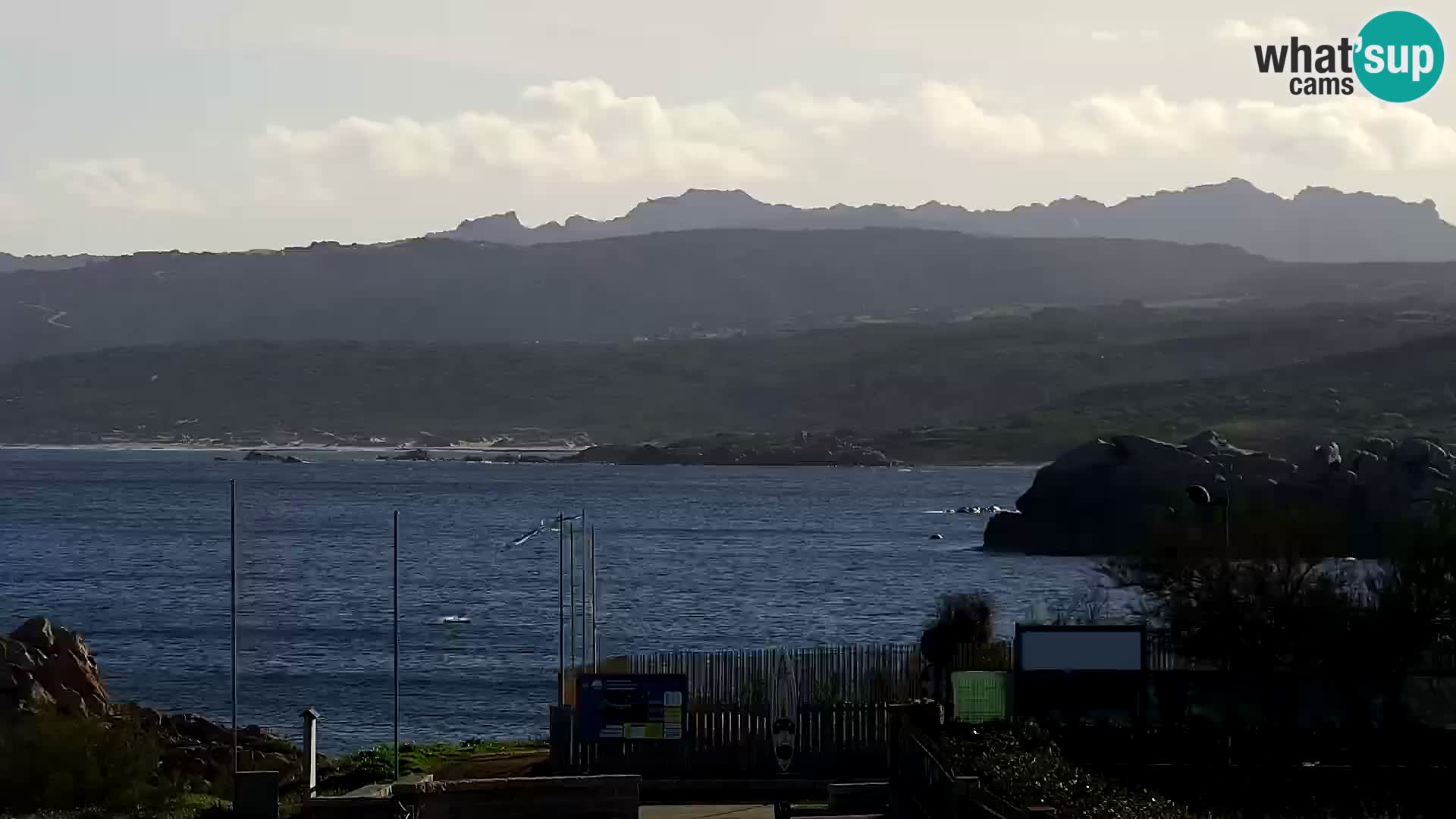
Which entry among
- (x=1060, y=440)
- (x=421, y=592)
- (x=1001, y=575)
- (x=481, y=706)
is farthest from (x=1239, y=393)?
(x=481, y=706)

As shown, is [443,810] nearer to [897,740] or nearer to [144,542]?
[897,740]

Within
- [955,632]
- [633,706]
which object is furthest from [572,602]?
[633,706]

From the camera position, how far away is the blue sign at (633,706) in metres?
24.7

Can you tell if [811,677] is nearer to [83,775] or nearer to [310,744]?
[310,744]

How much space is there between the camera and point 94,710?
3475 cm

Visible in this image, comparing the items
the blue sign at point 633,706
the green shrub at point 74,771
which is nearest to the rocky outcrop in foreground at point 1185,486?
the blue sign at point 633,706

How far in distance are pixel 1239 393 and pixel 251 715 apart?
152 metres

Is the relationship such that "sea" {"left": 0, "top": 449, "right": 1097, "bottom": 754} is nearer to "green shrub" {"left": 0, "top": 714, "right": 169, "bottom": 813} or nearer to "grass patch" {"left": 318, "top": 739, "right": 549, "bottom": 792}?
"grass patch" {"left": 318, "top": 739, "right": 549, "bottom": 792}

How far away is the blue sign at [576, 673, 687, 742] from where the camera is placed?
81.1 feet

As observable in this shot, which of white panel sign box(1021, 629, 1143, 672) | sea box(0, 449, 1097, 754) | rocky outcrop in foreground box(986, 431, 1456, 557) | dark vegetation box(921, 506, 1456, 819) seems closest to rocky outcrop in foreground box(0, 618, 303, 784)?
sea box(0, 449, 1097, 754)

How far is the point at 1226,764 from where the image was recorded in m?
20.9

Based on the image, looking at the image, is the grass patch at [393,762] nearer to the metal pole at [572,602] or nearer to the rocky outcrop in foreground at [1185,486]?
the metal pole at [572,602]

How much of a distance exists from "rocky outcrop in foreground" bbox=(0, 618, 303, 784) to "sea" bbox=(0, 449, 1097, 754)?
347 cm

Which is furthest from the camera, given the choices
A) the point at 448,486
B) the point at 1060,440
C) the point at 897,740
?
the point at 1060,440
